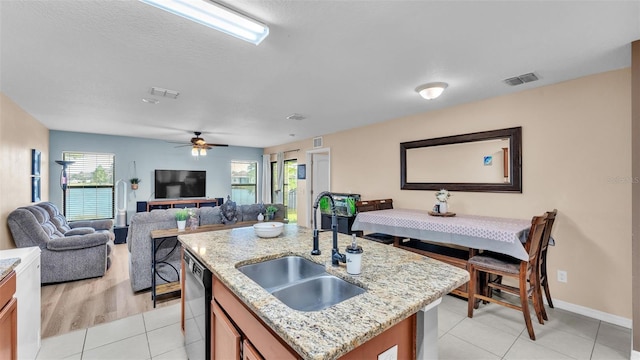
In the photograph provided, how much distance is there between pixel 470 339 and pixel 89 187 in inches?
295

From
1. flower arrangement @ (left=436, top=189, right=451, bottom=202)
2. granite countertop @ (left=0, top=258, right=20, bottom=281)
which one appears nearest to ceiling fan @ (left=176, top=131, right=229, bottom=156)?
granite countertop @ (left=0, top=258, right=20, bottom=281)

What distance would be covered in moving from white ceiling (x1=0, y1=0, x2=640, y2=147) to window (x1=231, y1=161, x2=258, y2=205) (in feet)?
14.4

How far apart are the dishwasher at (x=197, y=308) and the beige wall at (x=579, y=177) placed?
323cm

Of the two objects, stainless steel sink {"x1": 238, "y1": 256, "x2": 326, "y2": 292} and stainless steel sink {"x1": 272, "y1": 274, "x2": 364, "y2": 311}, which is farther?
stainless steel sink {"x1": 238, "y1": 256, "x2": 326, "y2": 292}

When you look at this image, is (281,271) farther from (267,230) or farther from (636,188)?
(636,188)

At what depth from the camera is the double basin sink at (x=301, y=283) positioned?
4.33 feet

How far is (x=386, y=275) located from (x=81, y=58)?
9.43ft

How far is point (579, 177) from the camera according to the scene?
104 inches

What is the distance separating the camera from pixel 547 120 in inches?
112

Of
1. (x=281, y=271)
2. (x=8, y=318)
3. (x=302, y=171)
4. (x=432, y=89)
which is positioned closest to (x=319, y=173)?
(x=302, y=171)

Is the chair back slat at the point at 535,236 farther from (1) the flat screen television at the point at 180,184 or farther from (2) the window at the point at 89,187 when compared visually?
(2) the window at the point at 89,187

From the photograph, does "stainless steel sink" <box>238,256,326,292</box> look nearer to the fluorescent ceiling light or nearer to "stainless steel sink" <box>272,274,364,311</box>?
"stainless steel sink" <box>272,274,364,311</box>

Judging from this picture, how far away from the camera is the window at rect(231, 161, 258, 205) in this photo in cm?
798

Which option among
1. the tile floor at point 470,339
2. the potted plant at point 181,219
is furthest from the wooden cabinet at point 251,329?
the potted plant at point 181,219
